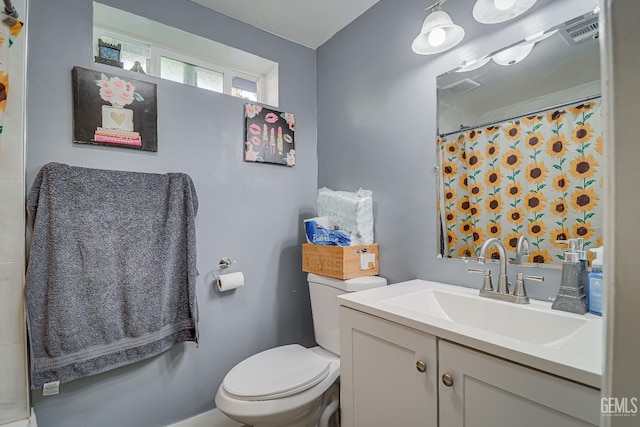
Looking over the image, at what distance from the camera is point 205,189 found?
1553 millimetres

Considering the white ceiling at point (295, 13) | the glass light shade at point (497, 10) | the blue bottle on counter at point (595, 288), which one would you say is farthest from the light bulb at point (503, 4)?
the blue bottle on counter at point (595, 288)

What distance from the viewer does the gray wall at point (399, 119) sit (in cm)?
118

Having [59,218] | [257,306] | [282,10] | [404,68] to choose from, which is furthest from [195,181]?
[404,68]

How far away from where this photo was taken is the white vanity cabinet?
578 mm

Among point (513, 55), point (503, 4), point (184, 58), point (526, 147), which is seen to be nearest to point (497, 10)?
point (503, 4)

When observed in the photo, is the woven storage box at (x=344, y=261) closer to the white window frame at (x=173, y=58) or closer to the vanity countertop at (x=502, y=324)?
the vanity countertop at (x=502, y=324)

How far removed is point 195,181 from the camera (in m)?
1.52

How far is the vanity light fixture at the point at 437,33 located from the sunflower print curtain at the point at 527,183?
368mm

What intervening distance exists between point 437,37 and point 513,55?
30cm

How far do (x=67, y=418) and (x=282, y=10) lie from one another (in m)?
2.21

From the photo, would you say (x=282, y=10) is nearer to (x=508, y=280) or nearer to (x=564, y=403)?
(x=508, y=280)

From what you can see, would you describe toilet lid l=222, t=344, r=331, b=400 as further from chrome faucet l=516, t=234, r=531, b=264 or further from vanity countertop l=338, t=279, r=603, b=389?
chrome faucet l=516, t=234, r=531, b=264

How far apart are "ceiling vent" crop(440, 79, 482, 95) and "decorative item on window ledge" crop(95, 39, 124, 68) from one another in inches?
60.1
